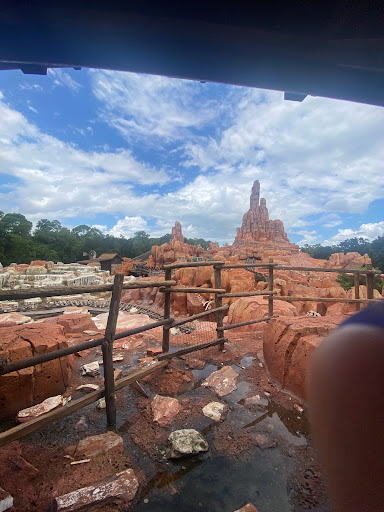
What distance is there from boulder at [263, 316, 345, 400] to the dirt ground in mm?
161

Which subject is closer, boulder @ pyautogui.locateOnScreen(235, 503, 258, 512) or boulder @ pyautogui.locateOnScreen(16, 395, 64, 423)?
boulder @ pyautogui.locateOnScreen(235, 503, 258, 512)

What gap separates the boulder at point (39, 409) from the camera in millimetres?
2354

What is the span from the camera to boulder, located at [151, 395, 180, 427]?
233 centimetres

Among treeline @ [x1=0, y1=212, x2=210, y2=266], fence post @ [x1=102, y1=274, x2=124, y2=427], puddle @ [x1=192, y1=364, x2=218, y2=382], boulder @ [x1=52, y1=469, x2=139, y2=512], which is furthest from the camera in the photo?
treeline @ [x1=0, y1=212, x2=210, y2=266]

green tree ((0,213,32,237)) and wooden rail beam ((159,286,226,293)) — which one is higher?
green tree ((0,213,32,237))

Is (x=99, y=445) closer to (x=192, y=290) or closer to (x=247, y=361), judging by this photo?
(x=192, y=290)

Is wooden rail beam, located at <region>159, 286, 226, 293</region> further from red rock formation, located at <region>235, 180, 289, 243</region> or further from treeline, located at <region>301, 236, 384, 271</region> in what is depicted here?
red rock formation, located at <region>235, 180, 289, 243</region>

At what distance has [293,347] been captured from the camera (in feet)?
9.29

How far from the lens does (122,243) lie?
70562mm

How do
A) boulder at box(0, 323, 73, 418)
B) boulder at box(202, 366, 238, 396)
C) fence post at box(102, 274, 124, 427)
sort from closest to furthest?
fence post at box(102, 274, 124, 427)
boulder at box(0, 323, 73, 418)
boulder at box(202, 366, 238, 396)

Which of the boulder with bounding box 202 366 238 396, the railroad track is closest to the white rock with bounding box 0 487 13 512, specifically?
the boulder with bounding box 202 366 238 396

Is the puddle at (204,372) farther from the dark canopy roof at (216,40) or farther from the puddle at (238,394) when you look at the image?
the dark canopy roof at (216,40)

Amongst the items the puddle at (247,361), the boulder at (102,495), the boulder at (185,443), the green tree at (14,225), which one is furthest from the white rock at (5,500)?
the green tree at (14,225)

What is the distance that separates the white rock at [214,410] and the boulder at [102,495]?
932 mm
